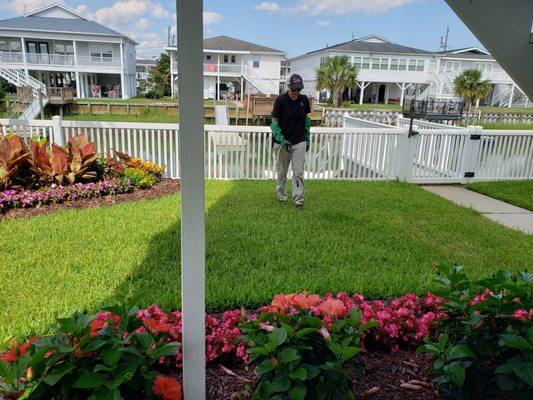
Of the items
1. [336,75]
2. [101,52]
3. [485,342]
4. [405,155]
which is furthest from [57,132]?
[336,75]

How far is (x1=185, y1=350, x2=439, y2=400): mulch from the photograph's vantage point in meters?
1.97

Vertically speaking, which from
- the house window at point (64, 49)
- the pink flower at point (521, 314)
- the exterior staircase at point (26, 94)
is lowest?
the pink flower at point (521, 314)

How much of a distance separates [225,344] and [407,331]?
1088mm

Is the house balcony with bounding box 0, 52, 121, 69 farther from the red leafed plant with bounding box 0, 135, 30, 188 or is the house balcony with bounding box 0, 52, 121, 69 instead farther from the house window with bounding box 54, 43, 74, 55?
the red leafed plant with bounding box 0, 135, 30, 188

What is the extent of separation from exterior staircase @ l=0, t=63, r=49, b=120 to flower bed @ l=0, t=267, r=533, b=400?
1890 centimetres

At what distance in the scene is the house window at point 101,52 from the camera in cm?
2998

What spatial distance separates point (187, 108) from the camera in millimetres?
1420

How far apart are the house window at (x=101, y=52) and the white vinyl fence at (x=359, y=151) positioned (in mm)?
25690

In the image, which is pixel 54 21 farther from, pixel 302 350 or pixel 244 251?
pixel 302 350

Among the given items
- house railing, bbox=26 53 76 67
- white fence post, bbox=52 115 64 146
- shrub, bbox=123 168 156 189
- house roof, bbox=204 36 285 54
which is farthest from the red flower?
house roof, bbox=204 36 285 54

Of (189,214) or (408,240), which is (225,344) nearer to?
(189,214)

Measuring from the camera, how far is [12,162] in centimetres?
577

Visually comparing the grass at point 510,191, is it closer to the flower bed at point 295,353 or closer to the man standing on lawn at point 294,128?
the man standing on lawn at point 294,128

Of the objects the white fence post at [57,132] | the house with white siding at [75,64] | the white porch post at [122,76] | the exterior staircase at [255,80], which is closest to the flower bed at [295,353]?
the white fence post at [57,132]
